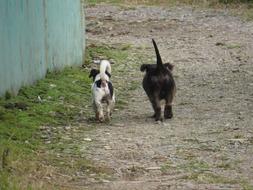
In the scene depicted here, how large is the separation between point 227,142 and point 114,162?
1.51m

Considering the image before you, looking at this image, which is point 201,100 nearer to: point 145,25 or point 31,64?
point 31,64

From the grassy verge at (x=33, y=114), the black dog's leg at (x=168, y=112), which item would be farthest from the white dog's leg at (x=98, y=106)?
the black dog's leg at (x=168, y=112)

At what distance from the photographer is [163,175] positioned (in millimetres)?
7590

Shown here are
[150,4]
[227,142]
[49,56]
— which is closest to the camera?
[227,142]

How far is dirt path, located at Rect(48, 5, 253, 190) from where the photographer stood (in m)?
7.52

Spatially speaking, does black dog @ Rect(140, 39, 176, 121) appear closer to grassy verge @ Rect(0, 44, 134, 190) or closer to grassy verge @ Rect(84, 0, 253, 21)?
grassy verge @ Rect(0, 44, 134, 190)

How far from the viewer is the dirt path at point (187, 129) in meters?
7.52

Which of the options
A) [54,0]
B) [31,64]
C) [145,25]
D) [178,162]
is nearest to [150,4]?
[145,25]

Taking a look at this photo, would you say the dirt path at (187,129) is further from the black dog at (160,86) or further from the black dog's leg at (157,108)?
the black dog at (160,86)

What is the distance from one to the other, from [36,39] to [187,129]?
408 centimetres

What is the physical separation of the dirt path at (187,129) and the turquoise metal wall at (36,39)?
1.09 m

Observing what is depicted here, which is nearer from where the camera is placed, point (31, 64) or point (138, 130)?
point (138, 130)

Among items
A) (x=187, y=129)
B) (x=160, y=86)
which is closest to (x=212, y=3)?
(x=160, y=86)

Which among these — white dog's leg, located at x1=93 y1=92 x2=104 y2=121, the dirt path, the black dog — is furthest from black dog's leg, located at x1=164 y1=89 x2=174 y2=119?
white dog's leg, located at x1=93 y1=92 x2=104 y2=121
